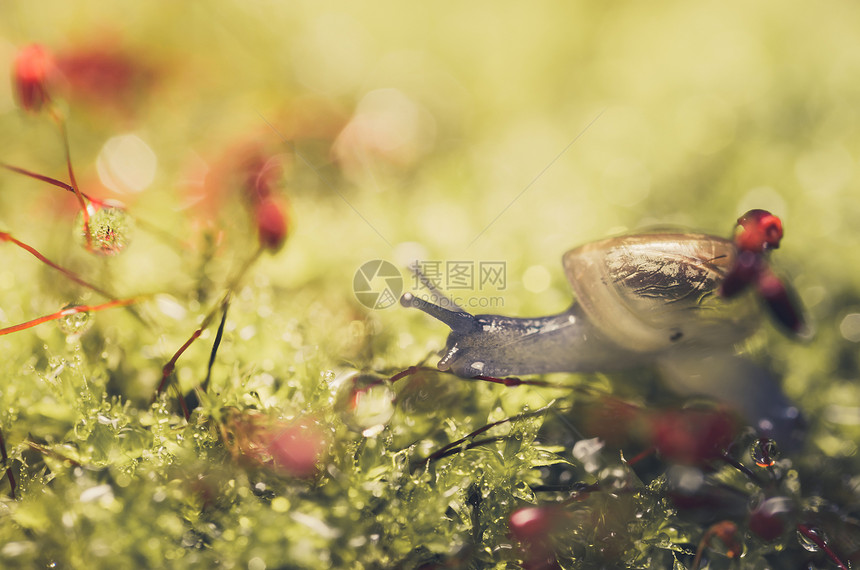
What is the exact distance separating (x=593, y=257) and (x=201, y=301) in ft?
0.94

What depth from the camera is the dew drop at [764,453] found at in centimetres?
35

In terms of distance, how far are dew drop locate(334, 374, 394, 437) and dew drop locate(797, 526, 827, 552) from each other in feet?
0.88

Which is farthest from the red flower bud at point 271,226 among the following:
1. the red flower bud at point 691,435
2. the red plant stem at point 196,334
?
the red flower bud at point 691,435

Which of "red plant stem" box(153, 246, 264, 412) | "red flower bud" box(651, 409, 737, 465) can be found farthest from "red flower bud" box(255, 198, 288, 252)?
"red flower bud" box(651, 409, 737, 465)

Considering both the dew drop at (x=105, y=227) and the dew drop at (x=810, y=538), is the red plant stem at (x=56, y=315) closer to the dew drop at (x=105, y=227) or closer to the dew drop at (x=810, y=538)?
the dew drop at (x=105, y=227)

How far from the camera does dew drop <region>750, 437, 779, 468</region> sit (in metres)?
0.35

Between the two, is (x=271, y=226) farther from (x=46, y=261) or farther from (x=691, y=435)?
(x=691, y=435)

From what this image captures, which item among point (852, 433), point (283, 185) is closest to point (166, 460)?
point (283, 185)

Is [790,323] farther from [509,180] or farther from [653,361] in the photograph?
[509,180]

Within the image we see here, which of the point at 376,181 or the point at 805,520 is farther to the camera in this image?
the point at 376,181

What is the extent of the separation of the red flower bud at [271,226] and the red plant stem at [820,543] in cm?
41

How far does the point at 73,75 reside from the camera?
24.8 inches

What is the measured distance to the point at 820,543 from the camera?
1.08ft

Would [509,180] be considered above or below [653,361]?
above
